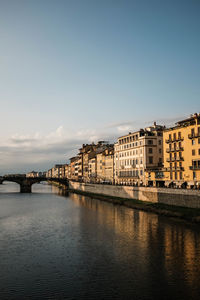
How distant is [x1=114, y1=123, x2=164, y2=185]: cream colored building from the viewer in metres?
82.7

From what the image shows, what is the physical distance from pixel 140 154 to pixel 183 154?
2335cm

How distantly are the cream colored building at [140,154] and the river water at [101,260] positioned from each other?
38114 millimetres

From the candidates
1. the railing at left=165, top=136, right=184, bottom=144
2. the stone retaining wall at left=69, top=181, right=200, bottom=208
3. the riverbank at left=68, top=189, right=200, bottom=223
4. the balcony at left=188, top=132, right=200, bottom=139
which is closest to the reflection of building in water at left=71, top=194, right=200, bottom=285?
the riverbank at left=68, top=189, right=200, bottom=223

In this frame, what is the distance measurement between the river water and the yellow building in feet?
56.6

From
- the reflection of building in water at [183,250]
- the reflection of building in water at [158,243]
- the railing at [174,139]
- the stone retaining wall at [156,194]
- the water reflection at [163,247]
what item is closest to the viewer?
the water reflection at [163,247]

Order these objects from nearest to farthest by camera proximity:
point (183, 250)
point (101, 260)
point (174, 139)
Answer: point (101, 260) → point (183, 250) → point (174, 139)

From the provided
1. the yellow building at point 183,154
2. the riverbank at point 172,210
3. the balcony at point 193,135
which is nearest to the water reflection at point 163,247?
the riverbank at point 172,210

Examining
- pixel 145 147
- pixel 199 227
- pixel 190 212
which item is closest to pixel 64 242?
pixel 199 227

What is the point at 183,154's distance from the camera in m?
62.6

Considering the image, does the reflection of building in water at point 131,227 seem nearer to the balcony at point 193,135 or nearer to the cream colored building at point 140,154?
the balcony at point 193,135

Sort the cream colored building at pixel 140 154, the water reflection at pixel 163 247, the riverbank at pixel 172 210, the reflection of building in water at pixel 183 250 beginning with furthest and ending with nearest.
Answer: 1. the cream colored building at pixel 140 154
2. the riverbank at pixel 172 210
3. the reflection of building in water at pixel 183 250
4. the water reflection at pixel 163 247

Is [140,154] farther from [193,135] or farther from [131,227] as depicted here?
[131,227]

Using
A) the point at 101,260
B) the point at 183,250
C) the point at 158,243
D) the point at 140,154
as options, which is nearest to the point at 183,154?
the point at 140,154

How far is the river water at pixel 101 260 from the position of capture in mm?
19953
